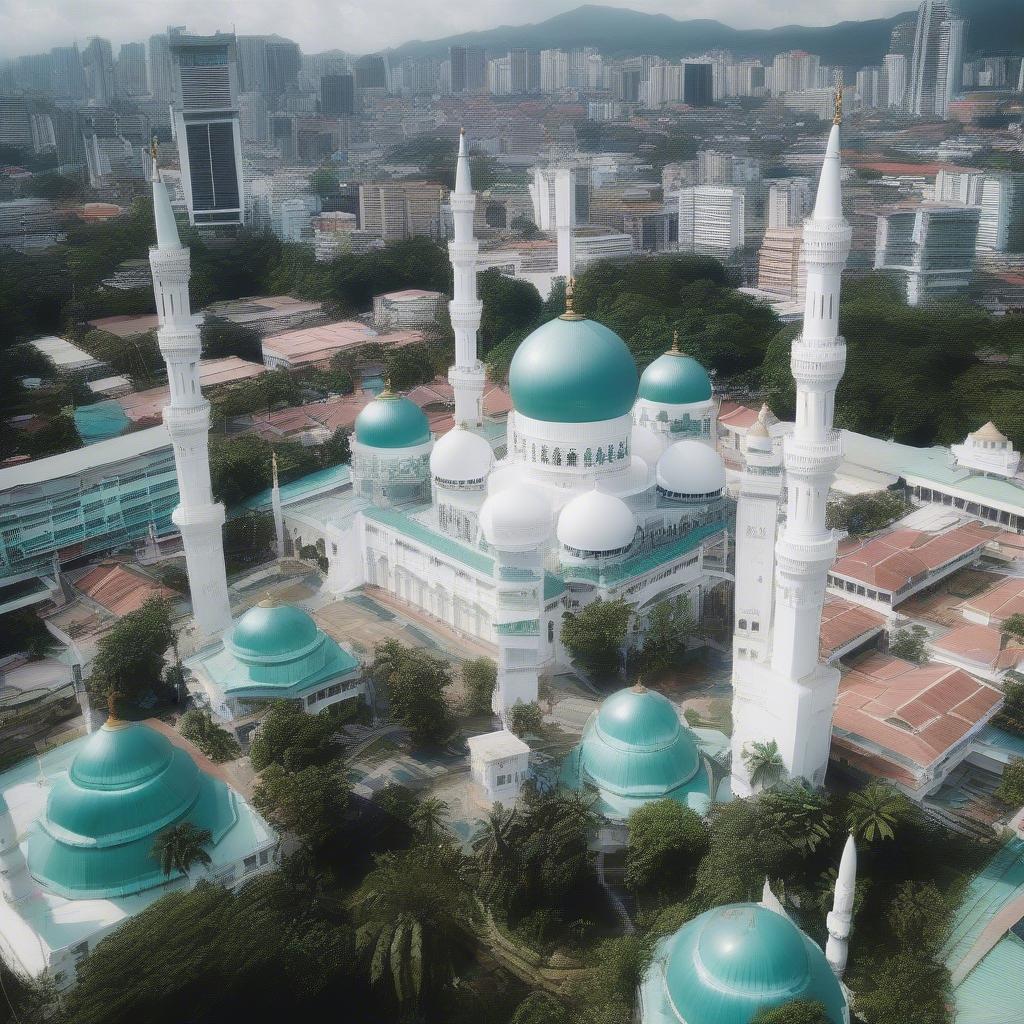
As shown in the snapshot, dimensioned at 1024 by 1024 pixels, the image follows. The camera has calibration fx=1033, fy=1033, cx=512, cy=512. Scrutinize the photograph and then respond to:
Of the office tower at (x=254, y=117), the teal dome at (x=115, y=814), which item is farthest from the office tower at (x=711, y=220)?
the teal dome at (x=115, y=814)

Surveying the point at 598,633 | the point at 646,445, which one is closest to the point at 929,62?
the point at 646,445

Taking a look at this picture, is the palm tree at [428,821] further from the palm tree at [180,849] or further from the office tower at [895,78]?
the office tower at [895,78]

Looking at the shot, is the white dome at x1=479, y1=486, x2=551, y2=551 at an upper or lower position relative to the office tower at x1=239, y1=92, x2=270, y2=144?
lower

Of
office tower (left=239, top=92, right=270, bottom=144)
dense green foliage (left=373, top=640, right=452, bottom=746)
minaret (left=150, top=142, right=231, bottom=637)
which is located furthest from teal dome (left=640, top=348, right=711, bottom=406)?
office tower (left=239, top=92, right=270, bottom=144)

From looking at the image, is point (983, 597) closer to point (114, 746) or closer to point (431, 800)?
point (431, 800)

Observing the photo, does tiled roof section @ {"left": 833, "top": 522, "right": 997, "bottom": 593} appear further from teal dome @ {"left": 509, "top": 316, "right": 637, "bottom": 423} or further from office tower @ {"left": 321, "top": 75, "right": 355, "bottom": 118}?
office tower @ {"left": 321, "top": 75, "right": 355, "bottom": 118}

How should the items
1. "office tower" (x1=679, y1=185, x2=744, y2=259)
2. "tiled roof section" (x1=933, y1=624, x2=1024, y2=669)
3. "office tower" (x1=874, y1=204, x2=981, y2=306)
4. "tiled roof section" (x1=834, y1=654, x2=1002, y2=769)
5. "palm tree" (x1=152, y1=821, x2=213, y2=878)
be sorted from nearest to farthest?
"palm tree" (x1=152, y1=821, x2=213, y2=878)
"tiled roof section" (x1=834, y1=654, x2=1002, y2=769)
"tiled roof section" (x1=933, y1=624, x2=1024, y2=669)
"office tower" (x1=874, y1=204, x2=981, y2=306)
"office tower" (x1=679, y1=185, x2=744, y2=259)
